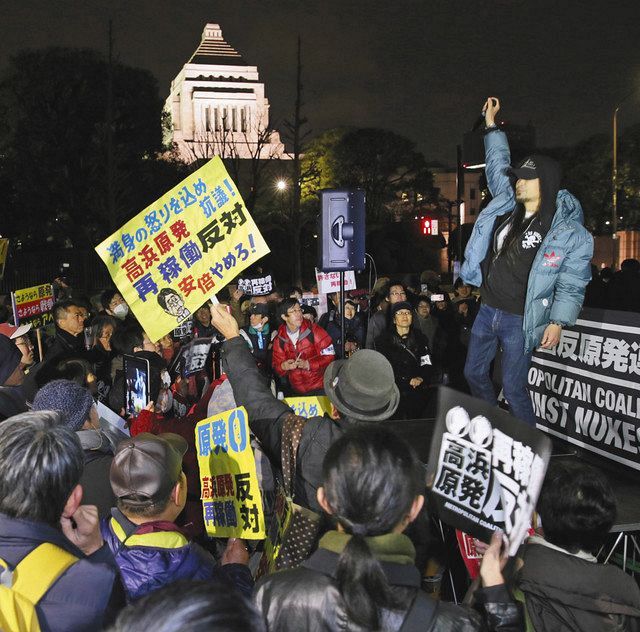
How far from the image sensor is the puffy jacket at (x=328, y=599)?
5.82 ft

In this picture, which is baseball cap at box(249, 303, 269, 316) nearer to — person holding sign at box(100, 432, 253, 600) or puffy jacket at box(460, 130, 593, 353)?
puffy jacket at box(460, 130, 593, 353)

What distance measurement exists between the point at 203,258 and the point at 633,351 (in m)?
2.48

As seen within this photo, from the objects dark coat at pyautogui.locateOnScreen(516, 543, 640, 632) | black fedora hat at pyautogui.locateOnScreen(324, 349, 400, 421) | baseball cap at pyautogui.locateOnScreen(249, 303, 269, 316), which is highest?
baseball cap at pyautogui.locateOnScreen(249, 303, 269, 316)

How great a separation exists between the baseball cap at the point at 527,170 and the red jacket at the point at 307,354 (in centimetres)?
382

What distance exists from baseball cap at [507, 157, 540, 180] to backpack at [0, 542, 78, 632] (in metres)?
3.32

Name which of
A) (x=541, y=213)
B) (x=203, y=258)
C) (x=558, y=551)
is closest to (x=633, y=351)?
(x=541, y=213)

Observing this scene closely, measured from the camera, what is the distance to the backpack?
1934 millimetres

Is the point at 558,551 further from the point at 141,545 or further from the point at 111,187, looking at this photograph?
the point at 111,187

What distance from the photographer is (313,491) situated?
2.80m

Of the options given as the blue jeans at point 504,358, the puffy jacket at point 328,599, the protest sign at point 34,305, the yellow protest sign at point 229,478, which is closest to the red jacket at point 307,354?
the blue jeans at point 504,358

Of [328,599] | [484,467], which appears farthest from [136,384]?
[328,599]

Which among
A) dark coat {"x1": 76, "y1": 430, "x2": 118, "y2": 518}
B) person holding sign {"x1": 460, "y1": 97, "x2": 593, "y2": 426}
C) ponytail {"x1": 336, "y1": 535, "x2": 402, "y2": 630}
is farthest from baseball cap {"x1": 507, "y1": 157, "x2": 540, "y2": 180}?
ponytail {"x1": 336, "y1": 535, "x2": 402, "y2": 630}

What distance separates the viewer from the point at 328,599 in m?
1.80

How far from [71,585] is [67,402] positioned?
66.0 inches
